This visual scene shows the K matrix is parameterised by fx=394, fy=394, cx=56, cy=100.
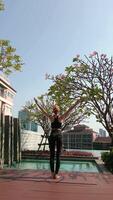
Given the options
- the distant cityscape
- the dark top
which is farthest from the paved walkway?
the distant cityscape

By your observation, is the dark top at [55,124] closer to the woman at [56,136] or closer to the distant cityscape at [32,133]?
the woman at [56,136]

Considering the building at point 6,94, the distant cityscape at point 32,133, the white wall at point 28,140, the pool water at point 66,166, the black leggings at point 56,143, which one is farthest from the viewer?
the building at point 6,94

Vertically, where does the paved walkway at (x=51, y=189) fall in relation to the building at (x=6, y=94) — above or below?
below

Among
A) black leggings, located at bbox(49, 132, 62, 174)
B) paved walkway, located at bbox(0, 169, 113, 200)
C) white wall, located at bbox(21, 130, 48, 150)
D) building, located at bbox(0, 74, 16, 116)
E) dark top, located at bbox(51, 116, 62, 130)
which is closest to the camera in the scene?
paved walkway, located at bbox(0, 169, 113, 200)

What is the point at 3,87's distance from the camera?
6312 centimetres

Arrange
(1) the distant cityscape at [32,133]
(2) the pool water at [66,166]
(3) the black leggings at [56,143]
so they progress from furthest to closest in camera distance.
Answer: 1. (1) the distant cityscape at [32,133]
2. (2) the pool water at [66,166]
3. (3) the black leggings at [56,143]

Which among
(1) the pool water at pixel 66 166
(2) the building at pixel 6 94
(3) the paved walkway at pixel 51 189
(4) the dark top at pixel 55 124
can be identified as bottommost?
(1) the pool water at pixel 66 166

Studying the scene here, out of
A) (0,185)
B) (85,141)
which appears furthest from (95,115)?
(85,141)

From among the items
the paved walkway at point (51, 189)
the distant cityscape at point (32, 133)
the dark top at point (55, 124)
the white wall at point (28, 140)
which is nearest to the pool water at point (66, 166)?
the distant cityscape at point (32, 133)

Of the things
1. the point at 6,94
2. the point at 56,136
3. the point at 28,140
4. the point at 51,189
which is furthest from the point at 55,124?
the point at 6,94

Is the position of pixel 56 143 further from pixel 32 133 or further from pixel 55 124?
pixel 32 133

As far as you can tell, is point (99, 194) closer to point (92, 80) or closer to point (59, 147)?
point (59, 147)

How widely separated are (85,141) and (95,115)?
90672mm

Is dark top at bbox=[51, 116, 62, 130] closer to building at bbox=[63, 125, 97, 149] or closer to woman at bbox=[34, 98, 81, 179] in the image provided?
woman at bbox=[34, 98, 81, 179]
